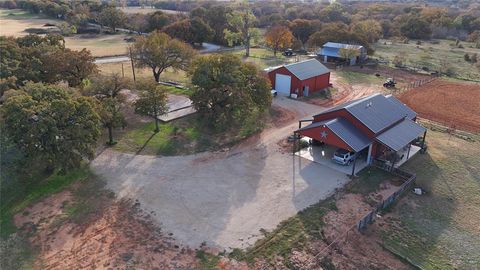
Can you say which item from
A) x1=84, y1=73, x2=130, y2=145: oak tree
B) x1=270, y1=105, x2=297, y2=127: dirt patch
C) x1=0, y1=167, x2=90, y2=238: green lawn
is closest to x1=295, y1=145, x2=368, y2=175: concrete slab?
x1=270, y1=105, x2=297, y2=127: dirt patch

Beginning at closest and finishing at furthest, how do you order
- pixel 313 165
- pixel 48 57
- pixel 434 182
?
pixel 434 182
pixel 313 165
pixel 48 57

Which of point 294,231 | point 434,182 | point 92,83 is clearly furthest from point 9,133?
point 434,182

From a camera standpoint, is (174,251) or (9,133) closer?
(174,251)

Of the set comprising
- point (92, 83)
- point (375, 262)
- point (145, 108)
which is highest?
point (92, 83)

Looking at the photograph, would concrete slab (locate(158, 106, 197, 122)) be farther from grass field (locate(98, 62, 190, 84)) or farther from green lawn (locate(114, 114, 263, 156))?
grass field (locate(98, 62, 190, 84))

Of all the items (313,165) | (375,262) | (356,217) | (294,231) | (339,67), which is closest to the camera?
(375,262)

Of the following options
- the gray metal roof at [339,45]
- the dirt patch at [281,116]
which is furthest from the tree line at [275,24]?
the dirt patch at [281,116]

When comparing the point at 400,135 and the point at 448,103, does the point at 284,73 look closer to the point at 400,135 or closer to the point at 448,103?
the point at 400,135

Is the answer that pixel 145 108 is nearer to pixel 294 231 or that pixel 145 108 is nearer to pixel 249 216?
pixel 249 216
